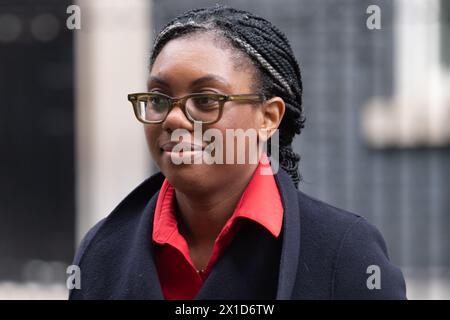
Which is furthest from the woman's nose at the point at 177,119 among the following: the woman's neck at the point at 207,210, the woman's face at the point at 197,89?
the woman's neck at the point at 207,210

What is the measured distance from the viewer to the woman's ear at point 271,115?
2.28 meters

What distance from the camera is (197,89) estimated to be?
2131 millimetres

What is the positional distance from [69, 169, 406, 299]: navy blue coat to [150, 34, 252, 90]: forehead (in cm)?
32

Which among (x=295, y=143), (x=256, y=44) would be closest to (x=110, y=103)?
(x=295, y=143)

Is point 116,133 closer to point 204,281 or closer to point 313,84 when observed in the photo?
point 313,84

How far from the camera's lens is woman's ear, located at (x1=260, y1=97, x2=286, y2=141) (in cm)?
228

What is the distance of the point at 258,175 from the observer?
229 centimetres

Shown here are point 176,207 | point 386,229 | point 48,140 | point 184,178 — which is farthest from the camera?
point 48,140

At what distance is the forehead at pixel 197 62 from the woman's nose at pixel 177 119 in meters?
0.06

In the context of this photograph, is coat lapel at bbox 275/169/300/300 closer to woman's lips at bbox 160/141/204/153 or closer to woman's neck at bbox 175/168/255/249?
woman's neck at bbox 175/168/255/249

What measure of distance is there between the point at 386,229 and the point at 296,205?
4.56 metres

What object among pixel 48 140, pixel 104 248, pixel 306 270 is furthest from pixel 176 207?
pixel 48 140

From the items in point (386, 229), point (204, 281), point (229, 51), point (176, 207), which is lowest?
point (386, 229)

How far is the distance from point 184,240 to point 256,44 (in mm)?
493
